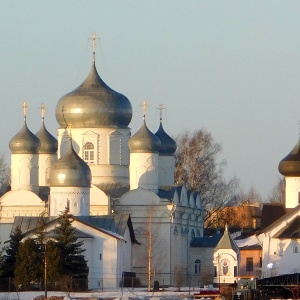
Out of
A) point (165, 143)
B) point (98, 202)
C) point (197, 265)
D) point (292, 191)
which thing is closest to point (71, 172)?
point (98, 202)

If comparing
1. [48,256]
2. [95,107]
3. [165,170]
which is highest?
[95,107]

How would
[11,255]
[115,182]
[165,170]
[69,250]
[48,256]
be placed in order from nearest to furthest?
1. [48,256]
2. [69,250]
3. [11,255]
4. [115,182]
5. [165,170]

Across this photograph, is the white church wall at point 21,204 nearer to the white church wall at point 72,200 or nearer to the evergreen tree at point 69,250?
the white church wall at point 72,200

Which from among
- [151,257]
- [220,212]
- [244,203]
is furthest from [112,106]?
[244,203]

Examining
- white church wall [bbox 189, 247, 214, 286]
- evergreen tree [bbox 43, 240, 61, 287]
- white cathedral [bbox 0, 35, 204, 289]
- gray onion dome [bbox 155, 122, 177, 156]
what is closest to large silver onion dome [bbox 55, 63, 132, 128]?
white cathedral [bbox 0, 35, 204, 289]

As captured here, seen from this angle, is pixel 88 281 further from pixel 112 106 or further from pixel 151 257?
pixel 112 106

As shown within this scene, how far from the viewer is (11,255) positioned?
64.9m

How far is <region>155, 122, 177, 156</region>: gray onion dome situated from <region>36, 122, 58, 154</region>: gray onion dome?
463 centimetres

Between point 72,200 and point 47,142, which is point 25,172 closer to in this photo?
point 47,142

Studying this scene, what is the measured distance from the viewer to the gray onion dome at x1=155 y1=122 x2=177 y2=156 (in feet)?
264

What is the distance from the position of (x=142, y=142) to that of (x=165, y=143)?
5649 millimetres

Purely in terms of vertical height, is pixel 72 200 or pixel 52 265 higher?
pixel 72 200

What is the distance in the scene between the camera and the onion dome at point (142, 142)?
7488cm

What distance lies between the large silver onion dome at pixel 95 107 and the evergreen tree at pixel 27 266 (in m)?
14.1
